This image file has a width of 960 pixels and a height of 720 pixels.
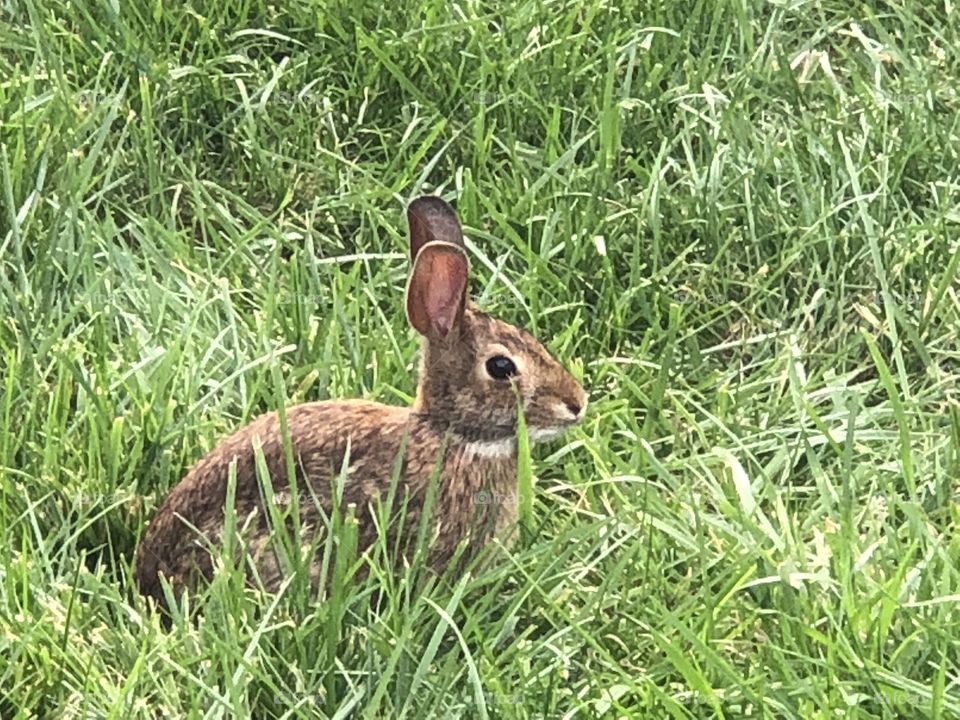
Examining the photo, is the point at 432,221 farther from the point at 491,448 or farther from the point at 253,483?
the point at 253,483

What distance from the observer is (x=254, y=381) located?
149 inches

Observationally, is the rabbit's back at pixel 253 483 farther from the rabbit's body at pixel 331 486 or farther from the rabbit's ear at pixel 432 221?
the rabbit's ear at pixel 432 221

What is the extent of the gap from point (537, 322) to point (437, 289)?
0.83 meters

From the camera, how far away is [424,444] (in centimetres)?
337

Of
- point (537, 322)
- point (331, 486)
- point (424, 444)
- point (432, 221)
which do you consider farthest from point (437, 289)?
point (537, 322)

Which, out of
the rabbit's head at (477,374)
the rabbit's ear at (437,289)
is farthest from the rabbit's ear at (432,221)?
the rabbit's ear at (437,289)

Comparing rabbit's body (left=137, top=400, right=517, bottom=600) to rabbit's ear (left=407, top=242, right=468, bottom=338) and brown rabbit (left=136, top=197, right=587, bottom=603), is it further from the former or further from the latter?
rabbit's ear (left=407, top=242, right=468, bottom=338)

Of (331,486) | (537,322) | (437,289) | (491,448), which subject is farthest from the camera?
(537,322)

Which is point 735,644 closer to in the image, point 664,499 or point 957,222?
point 664,499

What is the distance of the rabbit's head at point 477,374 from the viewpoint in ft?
11.1

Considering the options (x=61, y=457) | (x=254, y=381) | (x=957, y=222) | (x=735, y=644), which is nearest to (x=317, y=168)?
(x=254, y=381)

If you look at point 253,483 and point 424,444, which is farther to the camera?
point 424,444

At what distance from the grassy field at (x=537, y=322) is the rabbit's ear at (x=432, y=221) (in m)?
0.45

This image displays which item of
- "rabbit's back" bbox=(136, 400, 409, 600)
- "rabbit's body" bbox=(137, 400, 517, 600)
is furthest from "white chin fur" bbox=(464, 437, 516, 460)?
"rabbit's back" bbox=(136, 400, 409, 600)
